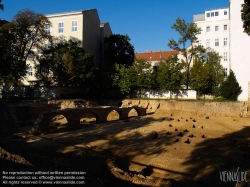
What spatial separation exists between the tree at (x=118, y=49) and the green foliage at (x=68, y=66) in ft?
29.5

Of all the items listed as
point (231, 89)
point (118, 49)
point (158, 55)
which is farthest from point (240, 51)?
point (158, 55)

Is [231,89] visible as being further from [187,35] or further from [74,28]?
[74,28]

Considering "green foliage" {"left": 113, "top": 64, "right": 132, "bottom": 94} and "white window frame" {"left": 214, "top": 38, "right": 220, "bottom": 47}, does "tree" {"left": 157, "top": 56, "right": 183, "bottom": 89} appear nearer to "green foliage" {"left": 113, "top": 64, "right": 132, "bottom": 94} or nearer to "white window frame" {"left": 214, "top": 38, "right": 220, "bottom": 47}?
"green foliage" {"left": 113, "top": 64, "right": 132, "bottom": 94}

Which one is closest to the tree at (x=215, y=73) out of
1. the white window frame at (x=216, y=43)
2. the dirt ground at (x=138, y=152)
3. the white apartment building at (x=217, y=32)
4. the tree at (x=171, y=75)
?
the white apartment building at (x=217, y=32)

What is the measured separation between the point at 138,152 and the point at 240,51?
2744cm

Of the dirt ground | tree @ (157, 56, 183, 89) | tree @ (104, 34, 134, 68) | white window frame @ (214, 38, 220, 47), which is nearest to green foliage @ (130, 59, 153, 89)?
tree @ (157, 56, 183, 89)

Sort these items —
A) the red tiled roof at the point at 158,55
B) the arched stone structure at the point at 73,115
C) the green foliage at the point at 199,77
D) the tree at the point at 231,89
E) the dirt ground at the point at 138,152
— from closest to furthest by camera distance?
1. the dirt ground at the point at 138,152
2. the arched stone structure at the point at 73,115
3. the tree at the point at 231,89
4. the green foliage at the point at 199,77
5. the red tiled roof at the point at 158,55

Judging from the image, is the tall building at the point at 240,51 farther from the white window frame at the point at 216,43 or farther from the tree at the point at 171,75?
the white window frame at the point at 216,43

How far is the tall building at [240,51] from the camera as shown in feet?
117

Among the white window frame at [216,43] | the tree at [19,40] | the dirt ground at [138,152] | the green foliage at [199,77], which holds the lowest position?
the dirt ground at [138,152]

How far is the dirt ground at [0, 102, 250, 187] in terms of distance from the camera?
11.5 m

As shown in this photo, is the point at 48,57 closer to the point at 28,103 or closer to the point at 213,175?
the point at 28,103

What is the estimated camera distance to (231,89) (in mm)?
35500

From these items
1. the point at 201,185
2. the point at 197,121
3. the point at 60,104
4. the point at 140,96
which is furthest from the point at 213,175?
the point at 140,96
